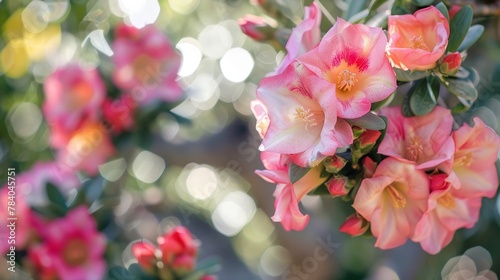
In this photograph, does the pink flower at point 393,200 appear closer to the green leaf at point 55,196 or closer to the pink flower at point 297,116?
the pink flower at point 297,116

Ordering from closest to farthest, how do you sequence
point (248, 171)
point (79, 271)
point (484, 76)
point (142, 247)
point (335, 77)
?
point (335, 77) → point (142, 247) → point (79, 271) → point (484, 76) → point (248, 171)

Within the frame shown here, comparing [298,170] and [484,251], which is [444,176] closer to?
[298,170]

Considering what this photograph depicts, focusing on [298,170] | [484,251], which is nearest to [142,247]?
[298,170]

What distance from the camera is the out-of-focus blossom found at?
5.22 ft

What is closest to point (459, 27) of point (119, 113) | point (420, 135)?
point (420, 135)

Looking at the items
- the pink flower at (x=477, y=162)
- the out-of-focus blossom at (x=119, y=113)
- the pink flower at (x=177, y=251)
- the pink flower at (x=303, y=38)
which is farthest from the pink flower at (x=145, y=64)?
the pink flower at (x=477, y=162)

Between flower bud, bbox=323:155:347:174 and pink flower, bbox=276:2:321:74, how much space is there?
0.13 metres

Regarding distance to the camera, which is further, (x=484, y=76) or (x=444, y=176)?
(x=484, y=76)

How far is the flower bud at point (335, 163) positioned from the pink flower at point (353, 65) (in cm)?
8

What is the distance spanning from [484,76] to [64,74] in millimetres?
1033

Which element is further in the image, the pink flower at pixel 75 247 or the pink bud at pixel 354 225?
the pink flower at pixel 75 247

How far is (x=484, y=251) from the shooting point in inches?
76.7

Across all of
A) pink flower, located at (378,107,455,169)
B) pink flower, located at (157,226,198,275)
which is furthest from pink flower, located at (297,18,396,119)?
pink flower, located at (157,226,198,275)

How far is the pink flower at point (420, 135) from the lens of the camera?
894mm
